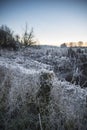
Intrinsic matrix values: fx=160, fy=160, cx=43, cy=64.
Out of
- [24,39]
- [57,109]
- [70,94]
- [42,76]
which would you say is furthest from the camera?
[24,39]

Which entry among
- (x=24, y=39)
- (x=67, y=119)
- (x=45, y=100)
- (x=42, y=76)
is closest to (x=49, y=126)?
(x=67, y=119)

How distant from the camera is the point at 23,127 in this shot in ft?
9.66

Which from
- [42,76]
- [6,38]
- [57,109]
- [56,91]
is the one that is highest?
[6,38]

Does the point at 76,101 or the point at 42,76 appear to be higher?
the point at 42,76

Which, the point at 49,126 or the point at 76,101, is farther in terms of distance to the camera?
the point at 76,101

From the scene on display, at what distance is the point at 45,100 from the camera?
3.37 metres

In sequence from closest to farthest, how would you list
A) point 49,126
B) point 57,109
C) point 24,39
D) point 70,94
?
point 49,126 < point 57,109 < point 70,94 < point 24,39

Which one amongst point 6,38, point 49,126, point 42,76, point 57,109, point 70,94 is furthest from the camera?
point 6,38

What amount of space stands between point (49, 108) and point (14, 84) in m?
1.09

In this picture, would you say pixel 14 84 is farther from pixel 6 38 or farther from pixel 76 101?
pixel 6 38

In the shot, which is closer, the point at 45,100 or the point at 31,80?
the point at 45,100

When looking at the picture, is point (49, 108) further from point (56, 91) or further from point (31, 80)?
point (31, 80)

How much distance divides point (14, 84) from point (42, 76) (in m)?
0.79

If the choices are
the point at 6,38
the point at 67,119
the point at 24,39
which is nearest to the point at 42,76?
the point at 67,119
